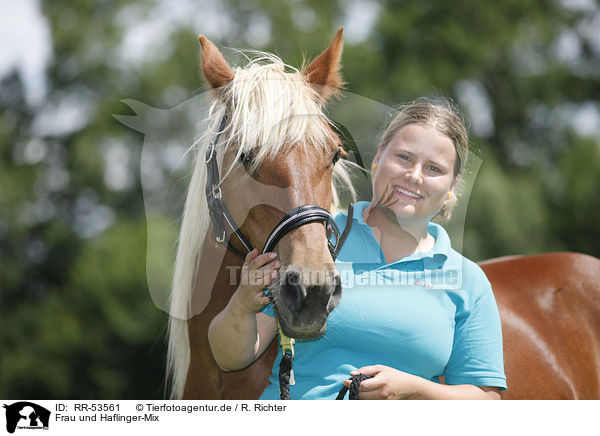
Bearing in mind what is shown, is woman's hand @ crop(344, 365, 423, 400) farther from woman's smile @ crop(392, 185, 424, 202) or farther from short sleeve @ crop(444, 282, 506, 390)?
woman's smile @ crop(392, 185, 424, 202)

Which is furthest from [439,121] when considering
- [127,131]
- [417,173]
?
[127,131]

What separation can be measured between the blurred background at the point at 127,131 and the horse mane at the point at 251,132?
20.7ft

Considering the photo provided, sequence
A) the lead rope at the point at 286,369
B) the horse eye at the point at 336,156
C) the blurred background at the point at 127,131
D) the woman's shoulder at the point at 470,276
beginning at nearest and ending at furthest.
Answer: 1. the lead rope at the point at 286,369
2. the woman's shoulder at the point at 470,276
3. the horse eye at the point at 336,156
4. the blurred background at the point at 127,131

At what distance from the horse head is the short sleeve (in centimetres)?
48

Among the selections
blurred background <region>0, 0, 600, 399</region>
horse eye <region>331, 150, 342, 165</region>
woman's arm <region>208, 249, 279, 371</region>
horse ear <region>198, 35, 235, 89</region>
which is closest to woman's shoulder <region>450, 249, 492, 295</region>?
horse eye <region>331, 150, 342, 165</region>

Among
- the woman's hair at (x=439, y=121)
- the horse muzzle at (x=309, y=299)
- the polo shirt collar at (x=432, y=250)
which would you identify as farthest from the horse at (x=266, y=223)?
the woman's hair at (x=439, y=121)

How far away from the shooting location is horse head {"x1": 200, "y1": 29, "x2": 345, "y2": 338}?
63.1 inches

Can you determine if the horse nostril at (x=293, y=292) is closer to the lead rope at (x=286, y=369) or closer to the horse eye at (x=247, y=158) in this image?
the lead rope at (x=286, y=369)

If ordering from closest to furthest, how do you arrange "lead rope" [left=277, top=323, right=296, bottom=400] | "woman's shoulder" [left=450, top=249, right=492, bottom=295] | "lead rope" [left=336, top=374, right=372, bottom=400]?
"lead rope" [left=336, top=374, right=372, bottom=400] → "lead rope" [left=277, top=323, right=296, bottom=400] → "woman's shoulder" [left=450, top=249, right=492, bottom=295]

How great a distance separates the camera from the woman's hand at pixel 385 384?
1568 millimetres
